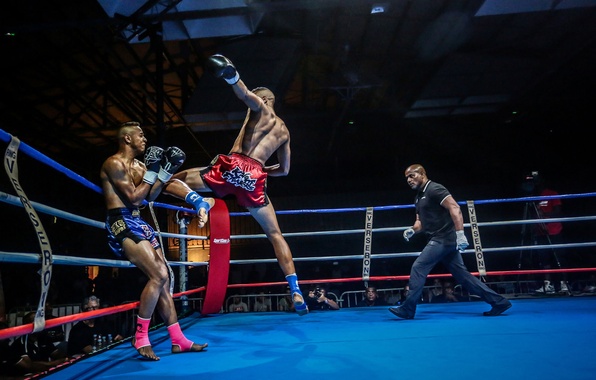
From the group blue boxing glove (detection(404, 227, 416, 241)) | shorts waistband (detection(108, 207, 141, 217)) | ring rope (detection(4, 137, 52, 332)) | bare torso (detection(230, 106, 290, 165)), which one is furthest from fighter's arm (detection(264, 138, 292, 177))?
ring rope (detection(4, 137, 52, 332))

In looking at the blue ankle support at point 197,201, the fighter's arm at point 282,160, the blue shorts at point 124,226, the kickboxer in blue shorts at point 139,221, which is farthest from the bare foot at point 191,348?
the fighter's arm at point 282,160

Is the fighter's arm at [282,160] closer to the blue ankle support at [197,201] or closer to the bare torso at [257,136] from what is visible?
the bare torso at [257,136]

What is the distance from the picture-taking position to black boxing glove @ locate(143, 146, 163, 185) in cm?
215

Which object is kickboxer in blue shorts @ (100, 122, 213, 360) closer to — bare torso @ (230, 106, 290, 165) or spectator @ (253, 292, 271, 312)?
bare torso @ (230, 106, 290, 165)

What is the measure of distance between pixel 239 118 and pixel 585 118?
313 inches

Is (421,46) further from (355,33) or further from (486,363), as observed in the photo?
(486,363)

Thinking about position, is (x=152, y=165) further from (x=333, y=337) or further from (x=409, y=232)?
(x=409, y=232)

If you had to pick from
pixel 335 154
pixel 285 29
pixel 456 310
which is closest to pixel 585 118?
pixel 335 154

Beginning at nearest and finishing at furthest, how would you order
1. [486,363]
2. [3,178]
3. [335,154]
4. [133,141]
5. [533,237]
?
[486,363]
[133,141]
[533,237]
[3,178]
[335,154]

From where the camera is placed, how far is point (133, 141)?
2297mm

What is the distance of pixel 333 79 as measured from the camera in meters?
8.68

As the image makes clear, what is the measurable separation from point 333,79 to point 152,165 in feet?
23.0

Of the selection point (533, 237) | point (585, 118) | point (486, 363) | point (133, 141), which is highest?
point (585, 118)

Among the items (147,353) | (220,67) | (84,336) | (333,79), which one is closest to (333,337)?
(147,353)
